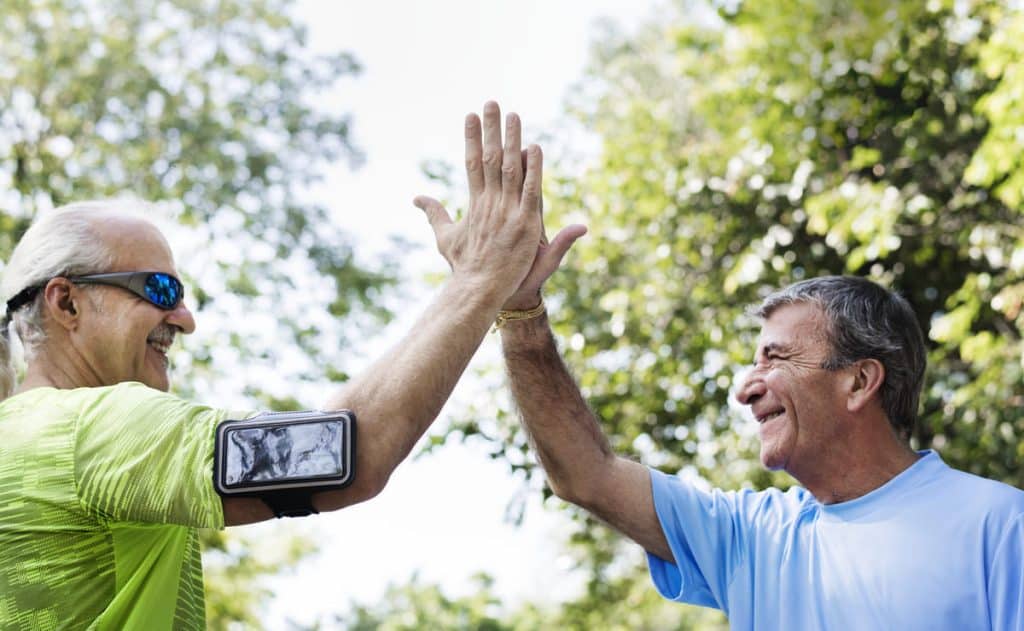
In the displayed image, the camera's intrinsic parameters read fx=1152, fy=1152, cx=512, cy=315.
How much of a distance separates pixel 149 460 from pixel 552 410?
1.50m

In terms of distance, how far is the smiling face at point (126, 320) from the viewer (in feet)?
7.50

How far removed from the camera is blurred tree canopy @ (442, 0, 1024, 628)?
693 centimetres

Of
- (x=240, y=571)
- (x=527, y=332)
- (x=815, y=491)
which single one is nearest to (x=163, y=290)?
(x=527, y=332)

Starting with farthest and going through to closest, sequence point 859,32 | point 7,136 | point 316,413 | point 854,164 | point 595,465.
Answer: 1. point 7,136
2. point 859,32
3. point 854,164
4. point 595,465
5. point 316,413

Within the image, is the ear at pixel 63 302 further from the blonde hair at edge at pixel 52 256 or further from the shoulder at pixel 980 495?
the shoulder at pixel 980 495

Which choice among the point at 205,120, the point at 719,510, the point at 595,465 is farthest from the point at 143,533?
the point at 205,120

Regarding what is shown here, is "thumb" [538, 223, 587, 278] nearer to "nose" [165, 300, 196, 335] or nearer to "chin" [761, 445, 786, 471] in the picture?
"nose" [165, 300, 196, 335]

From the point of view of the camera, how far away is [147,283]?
91.1 inches

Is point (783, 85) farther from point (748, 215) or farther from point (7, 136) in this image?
point (7, 136)

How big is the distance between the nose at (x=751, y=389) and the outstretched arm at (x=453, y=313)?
4.01 ft

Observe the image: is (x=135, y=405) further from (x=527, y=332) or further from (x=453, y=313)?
(x=527, y=332)

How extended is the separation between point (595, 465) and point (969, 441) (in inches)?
160

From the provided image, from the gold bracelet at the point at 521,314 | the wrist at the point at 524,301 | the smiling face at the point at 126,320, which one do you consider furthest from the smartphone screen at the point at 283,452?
the gold bracelet at the point at 521,314

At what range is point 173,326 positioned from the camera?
7.95 ft
